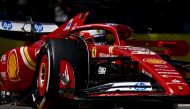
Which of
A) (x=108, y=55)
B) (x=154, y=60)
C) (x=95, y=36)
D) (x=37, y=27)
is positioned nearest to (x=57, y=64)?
(x=108, y=55)

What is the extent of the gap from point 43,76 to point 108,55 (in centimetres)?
86

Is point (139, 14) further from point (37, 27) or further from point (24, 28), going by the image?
point (24, 28)

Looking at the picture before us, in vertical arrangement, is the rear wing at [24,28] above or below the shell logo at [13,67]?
above

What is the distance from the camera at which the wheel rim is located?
616 cm

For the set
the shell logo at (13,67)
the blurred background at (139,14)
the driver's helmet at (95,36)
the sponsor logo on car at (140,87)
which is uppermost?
the blurred background at (139,14)

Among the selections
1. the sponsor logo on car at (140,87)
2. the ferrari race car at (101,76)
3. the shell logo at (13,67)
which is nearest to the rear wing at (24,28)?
the shell logo at (13,67)

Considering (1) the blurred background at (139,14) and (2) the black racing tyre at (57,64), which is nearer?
(2) the black racing tyre at (57,64)

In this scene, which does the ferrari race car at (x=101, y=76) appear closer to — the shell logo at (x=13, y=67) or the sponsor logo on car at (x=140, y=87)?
the sponsor logo on car at (x=140, y=87)

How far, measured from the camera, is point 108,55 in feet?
20.8

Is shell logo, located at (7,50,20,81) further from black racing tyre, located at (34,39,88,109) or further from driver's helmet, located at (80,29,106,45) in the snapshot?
black racing tyre, located at (34,39,88,109)

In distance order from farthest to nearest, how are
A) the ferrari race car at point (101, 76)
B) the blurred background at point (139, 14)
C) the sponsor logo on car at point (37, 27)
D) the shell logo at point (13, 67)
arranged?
the blurred background at point (139, 14)
the sponsor logo on car at point (37, 27)
the shell logo at point (13, 67)
the ferrari race car at point (101, 76)

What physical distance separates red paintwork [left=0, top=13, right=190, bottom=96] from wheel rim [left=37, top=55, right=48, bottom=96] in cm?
30

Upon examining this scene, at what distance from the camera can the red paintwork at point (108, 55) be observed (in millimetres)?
5598

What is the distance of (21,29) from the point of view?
948 cm
